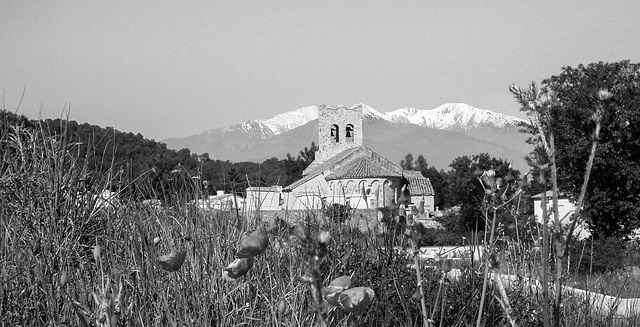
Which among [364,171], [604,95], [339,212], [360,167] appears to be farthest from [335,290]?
[360,167]

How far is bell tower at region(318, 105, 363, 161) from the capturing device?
5775cm

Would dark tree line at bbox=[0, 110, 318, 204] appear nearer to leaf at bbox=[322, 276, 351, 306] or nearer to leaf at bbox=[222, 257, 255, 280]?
leaf at bbox=[222, 257, 255, 280]

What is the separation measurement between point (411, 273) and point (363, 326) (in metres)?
0.78

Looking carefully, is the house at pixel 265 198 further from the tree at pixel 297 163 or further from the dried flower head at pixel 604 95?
the tree at pixel 297 163

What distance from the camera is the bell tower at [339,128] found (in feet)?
189

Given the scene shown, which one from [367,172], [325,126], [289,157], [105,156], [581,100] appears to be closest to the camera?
[105,156]

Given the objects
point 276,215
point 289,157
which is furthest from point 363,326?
point 289,157

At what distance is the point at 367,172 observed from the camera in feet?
148

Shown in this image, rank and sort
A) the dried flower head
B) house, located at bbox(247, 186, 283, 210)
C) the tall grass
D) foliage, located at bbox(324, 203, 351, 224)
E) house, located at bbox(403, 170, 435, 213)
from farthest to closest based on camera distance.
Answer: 1. house, located at bbox(403, 170, 435, 213)
2. foliage, located at bbox(324, 203, 351, 224)
3. house, located at bbox(247, 186, 283, 210)
4. the tall grass
5. the dried flower head

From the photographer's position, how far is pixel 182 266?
3002 mm

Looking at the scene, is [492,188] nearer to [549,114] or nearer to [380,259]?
[549,114]

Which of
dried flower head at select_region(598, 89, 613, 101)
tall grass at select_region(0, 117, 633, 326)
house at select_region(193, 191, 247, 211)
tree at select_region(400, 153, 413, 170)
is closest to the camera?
dried flower head at select_region(598, 89, 613, 101)

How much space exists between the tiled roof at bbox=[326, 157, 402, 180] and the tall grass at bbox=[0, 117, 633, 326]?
3982 cm

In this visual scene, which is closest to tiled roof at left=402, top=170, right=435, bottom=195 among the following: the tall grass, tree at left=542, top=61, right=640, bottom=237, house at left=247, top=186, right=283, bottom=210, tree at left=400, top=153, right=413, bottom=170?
tree at left=542, top=61, right=640, bottom=237
